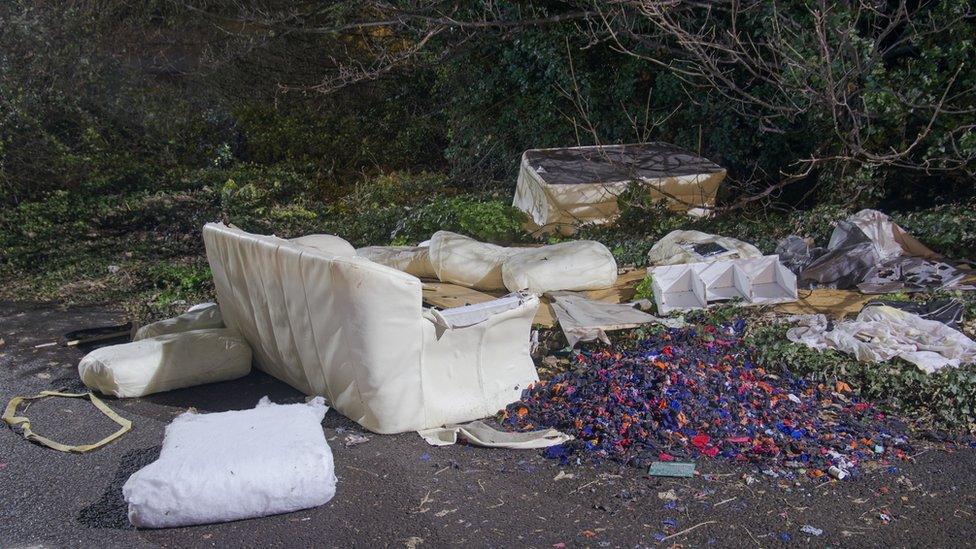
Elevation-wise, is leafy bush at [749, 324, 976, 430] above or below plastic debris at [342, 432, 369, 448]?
below

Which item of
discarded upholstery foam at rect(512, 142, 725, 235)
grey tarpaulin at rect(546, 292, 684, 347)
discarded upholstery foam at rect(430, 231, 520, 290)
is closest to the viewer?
grey tarpaulin at rect(546, 292, 684, 347)

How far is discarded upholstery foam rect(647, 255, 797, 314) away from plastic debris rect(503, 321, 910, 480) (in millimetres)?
913

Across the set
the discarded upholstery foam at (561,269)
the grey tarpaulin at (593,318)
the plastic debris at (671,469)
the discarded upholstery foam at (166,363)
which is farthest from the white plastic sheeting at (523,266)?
the plastic debris at (671,469)

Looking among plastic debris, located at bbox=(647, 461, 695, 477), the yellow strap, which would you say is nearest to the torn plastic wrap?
plastic debris, located at bbox=(647, 461, 695, 477)

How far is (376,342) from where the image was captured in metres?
4.32

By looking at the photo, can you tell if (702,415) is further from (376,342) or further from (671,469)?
(376,342)

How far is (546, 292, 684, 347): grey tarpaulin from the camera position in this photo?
18.0 feet

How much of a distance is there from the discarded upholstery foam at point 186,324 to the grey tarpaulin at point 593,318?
2.38 m

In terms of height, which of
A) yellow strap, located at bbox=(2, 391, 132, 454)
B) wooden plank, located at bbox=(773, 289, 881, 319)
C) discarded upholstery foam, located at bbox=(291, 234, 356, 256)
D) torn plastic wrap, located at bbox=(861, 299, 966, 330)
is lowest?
wooden plank, located at bbox=(773, 289, 881, 319)

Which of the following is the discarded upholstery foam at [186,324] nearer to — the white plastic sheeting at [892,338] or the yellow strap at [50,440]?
the yellow strap at [50,440]

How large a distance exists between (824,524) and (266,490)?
2334mm

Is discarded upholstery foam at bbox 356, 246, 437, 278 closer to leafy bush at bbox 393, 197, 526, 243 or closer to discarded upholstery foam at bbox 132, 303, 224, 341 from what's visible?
leafy bush at bbox 393, 197, 526, 243

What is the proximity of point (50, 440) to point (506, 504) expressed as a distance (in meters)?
2.56

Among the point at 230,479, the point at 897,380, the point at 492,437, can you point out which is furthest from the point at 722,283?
the point at 230,479
